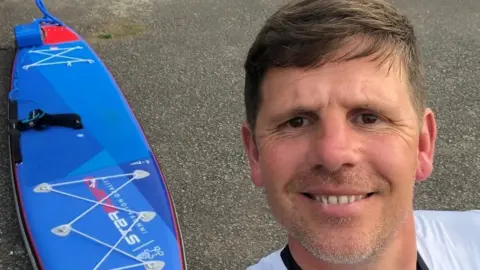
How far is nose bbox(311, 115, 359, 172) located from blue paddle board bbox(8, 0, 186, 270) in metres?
1.90

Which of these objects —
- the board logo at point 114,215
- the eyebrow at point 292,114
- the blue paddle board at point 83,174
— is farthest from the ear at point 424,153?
the board logo at point 114,215

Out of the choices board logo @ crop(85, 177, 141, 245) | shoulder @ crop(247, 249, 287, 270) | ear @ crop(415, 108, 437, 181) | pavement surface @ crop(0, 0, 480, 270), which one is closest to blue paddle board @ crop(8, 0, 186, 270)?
board logo @ crop(85, 177, 141, 245)

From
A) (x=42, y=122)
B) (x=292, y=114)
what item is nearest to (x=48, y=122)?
(x=42, y=122)

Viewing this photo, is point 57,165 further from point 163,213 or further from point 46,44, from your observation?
point 46,44

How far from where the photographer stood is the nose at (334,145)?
1152mm

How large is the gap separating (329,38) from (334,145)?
262 mm

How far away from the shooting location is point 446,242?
1.48m

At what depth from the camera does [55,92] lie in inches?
168

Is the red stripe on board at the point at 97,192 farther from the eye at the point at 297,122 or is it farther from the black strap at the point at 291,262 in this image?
the eye at the point at 297,122

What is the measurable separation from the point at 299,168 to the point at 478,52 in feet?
15.2

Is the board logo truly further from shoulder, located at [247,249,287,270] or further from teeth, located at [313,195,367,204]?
teeth, located at [313,195,367,204]

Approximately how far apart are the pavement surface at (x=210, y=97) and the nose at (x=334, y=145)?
6.75 ft

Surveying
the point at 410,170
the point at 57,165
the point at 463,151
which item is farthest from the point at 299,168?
the point at 463,151

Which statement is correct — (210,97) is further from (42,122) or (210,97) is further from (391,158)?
(391,158)
